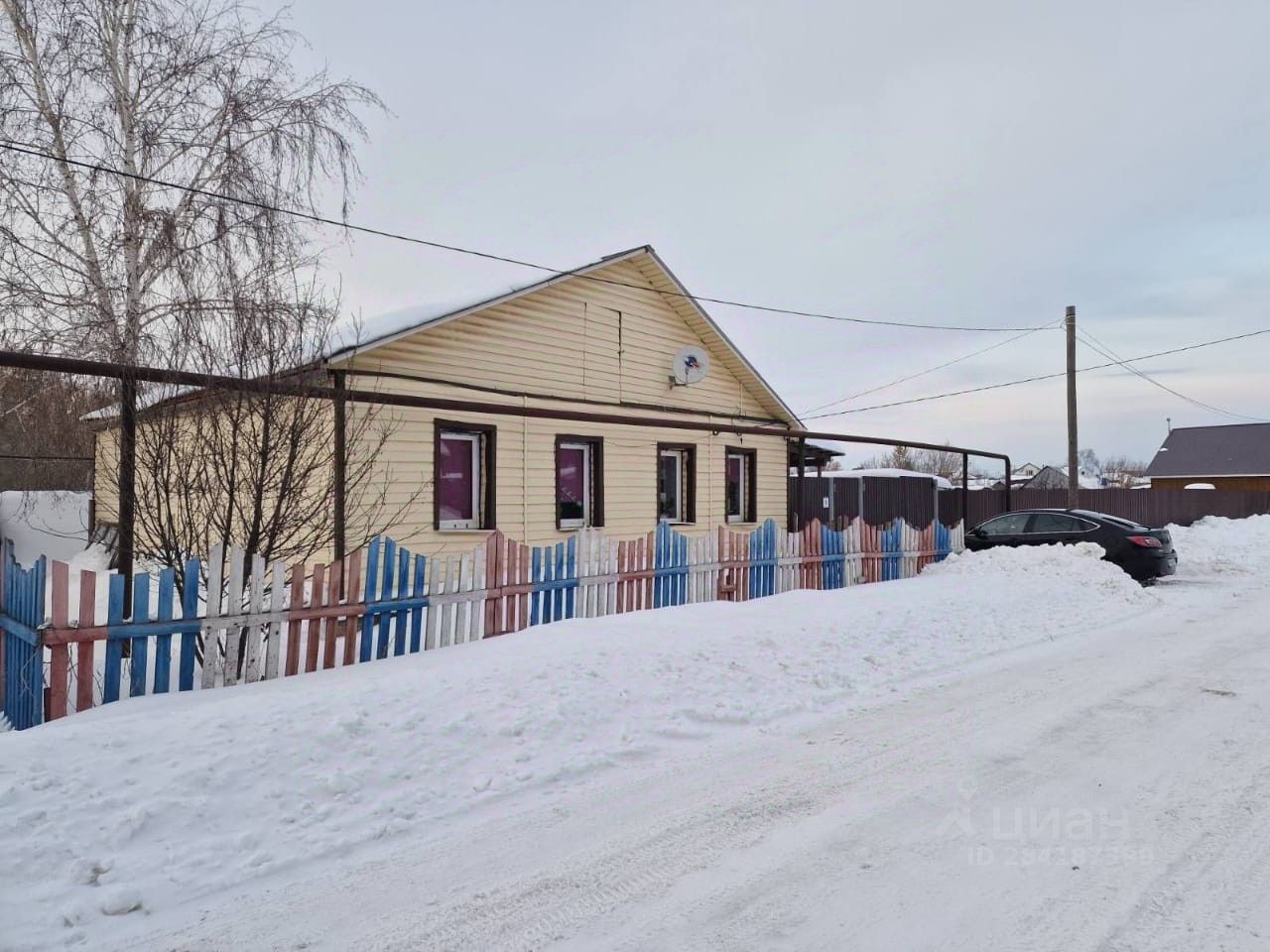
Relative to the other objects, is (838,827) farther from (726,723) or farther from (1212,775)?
(1212,775)

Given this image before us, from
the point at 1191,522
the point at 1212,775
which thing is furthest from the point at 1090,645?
the point at 1191,522

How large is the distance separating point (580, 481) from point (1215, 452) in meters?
53.2

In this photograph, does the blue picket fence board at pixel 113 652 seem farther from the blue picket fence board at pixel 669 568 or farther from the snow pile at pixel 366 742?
the blue picket fence board at pixel 669 568

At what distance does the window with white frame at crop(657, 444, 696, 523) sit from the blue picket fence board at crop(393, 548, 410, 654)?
27.9ft

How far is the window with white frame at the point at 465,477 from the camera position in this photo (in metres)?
11.2

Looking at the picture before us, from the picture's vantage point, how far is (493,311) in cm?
1195

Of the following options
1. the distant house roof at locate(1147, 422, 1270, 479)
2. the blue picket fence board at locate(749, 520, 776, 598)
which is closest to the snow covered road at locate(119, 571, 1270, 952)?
the blue picket fence board at locate(749, 520, 776, 598)

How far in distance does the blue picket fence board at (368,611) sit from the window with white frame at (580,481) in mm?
6618

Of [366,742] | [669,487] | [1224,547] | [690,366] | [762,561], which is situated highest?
[690,366]

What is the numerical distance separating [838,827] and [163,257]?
1396cm

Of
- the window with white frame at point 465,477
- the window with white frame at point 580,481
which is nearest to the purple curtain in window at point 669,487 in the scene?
the window with white frame at point 580,481

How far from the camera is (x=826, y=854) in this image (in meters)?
3.56

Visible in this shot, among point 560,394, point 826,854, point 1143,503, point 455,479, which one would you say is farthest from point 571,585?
point 1143,503

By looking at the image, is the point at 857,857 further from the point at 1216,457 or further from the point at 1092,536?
the point at 1216,457
